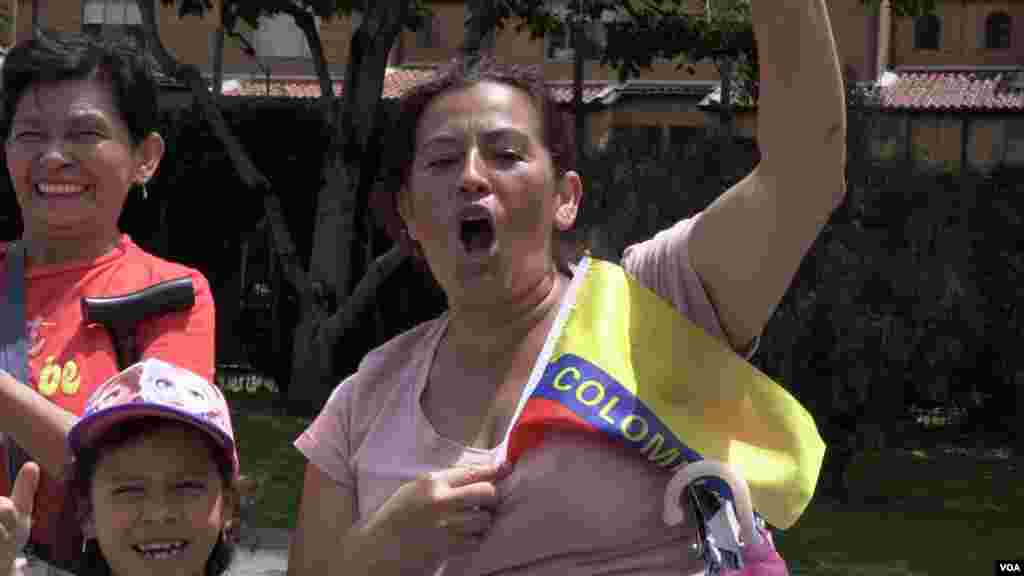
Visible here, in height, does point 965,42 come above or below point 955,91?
above

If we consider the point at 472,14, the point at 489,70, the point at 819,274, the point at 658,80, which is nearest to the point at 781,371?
the point at 819,274

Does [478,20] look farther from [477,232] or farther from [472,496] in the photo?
[472,496]

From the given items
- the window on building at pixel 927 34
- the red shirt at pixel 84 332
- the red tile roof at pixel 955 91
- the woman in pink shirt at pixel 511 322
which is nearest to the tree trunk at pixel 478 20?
the red shirt at pixel 84 332

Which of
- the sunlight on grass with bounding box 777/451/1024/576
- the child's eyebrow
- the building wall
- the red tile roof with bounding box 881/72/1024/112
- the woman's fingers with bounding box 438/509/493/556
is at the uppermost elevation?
the child's eyebrow

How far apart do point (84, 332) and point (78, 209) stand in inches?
9.1

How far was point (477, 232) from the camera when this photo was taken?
2.49 metres

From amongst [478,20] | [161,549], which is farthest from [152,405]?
[478,20]

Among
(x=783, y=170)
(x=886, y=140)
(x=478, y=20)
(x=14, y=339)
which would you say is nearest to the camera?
(x=783, y=170)

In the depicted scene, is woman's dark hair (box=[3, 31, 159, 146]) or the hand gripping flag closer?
the hand gripping flag

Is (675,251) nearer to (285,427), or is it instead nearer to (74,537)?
→ (74,537)

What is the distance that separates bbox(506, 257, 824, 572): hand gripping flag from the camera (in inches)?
92.2

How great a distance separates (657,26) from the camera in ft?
46.9

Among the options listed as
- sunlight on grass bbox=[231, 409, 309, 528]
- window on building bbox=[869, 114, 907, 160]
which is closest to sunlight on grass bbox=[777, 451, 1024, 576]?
window on building bbox=[869, 114, 907, 160]

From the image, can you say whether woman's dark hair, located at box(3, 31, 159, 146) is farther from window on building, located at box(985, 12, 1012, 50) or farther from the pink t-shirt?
window on building, located at box(985, 12, 1012, 50)
